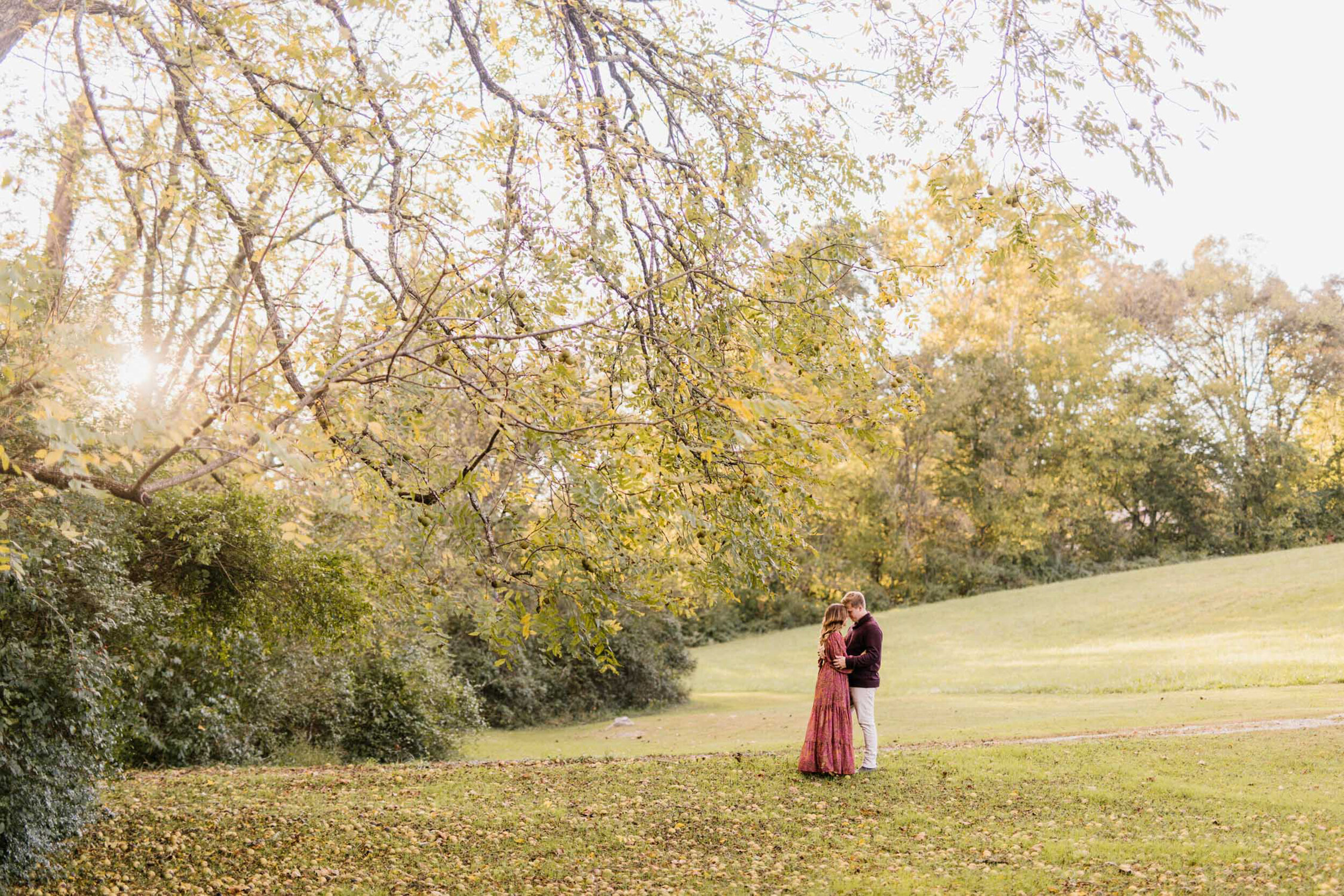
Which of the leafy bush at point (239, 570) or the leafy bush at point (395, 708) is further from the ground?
the leafy bush at point (239, 570)

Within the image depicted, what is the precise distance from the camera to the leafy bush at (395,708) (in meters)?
14.6

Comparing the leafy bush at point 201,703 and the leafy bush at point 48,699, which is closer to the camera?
the leafy bush at point 48,699

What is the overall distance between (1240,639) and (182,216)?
26097mm

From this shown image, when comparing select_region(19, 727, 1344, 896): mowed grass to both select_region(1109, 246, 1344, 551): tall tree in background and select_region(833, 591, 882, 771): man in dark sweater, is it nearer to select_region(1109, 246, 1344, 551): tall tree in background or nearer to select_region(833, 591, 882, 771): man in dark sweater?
select_region(833, 591, 882, 771): man in dark sweater

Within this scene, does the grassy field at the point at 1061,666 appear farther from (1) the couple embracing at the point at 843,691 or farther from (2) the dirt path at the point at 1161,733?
(1) the couple embracing at the point at 843,691

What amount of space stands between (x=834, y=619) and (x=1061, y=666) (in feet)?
56.4

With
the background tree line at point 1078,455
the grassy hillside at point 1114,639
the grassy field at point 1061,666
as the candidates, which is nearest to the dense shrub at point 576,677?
the grassy field at point 1061,666

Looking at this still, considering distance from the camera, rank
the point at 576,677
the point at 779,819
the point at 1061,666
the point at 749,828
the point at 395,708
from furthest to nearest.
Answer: the point at 1061,666 < the point at 576,677 < the point at 395,708 < the point at 779,819 < the point at 749,828

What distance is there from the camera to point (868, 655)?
1040 cm

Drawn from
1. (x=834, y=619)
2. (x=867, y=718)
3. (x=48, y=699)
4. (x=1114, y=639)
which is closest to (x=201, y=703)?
(x=48, y=699)

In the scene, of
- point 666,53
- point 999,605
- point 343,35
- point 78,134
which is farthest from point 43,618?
point 999,605

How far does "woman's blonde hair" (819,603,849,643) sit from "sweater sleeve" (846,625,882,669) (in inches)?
11.5

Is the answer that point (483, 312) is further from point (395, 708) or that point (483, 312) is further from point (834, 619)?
point (395, 708)

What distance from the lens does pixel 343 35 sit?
6.10 metres
